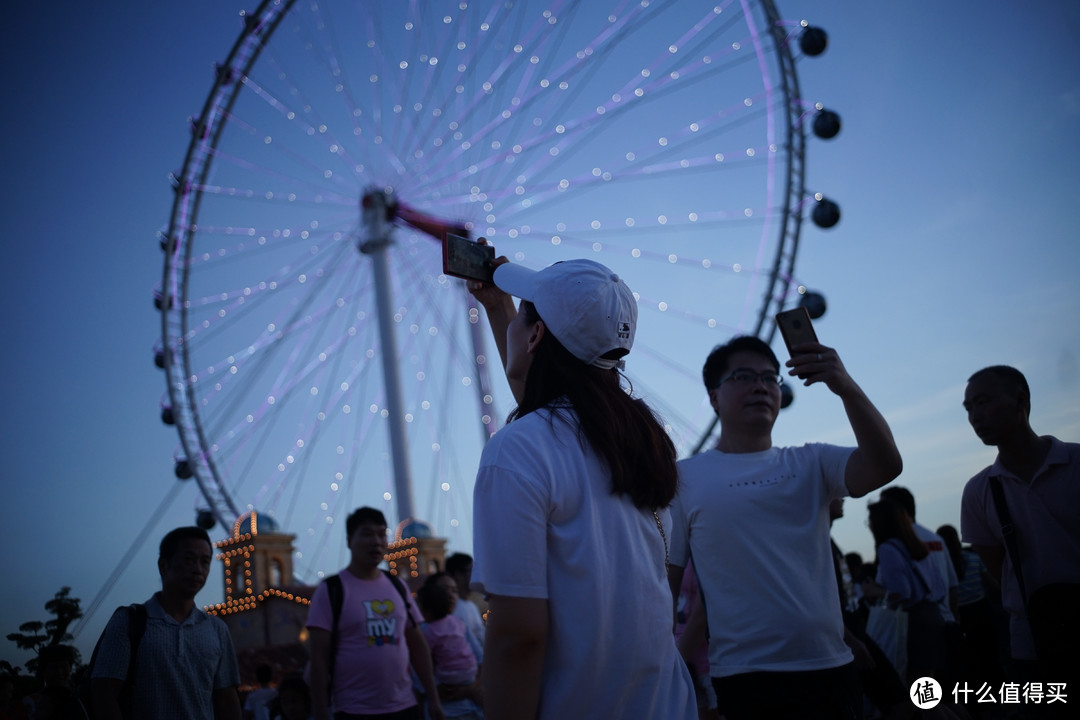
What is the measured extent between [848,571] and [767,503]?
294 inches

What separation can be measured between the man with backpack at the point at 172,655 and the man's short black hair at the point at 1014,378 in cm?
369

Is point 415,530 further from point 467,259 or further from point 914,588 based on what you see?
point 467,259

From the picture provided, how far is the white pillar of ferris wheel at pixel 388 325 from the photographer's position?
1655cm

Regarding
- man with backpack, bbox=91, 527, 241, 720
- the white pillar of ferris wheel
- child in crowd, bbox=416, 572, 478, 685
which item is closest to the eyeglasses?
man with backpack, bbox=91, 527, 241, 720

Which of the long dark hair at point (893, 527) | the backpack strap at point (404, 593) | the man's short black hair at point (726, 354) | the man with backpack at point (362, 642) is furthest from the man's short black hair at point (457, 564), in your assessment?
the man's short black hair at point (726, 354)

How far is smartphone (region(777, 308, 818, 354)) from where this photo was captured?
2.81 m

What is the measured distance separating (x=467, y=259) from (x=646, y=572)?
104 cm

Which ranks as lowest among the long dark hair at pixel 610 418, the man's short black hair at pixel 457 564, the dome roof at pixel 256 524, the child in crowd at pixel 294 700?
the child in crowd at pixel 294 700

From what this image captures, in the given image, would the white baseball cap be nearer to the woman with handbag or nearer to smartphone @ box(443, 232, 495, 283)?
smartphone @ box(443, 232, 495, 283)

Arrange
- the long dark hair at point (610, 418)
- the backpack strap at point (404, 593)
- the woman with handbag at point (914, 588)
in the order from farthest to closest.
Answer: the woman with handbag at point (914, 588), the backpack strap at point (404, 593), the long dark hair at point (610, 418)

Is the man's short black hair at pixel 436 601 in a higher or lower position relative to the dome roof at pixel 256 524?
lower

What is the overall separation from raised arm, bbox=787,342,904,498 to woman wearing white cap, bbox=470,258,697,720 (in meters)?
0.83

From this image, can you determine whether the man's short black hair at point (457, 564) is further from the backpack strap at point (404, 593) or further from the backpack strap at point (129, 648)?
the backpack strap at point (129, 648)

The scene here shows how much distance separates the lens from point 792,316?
2.85 metres
